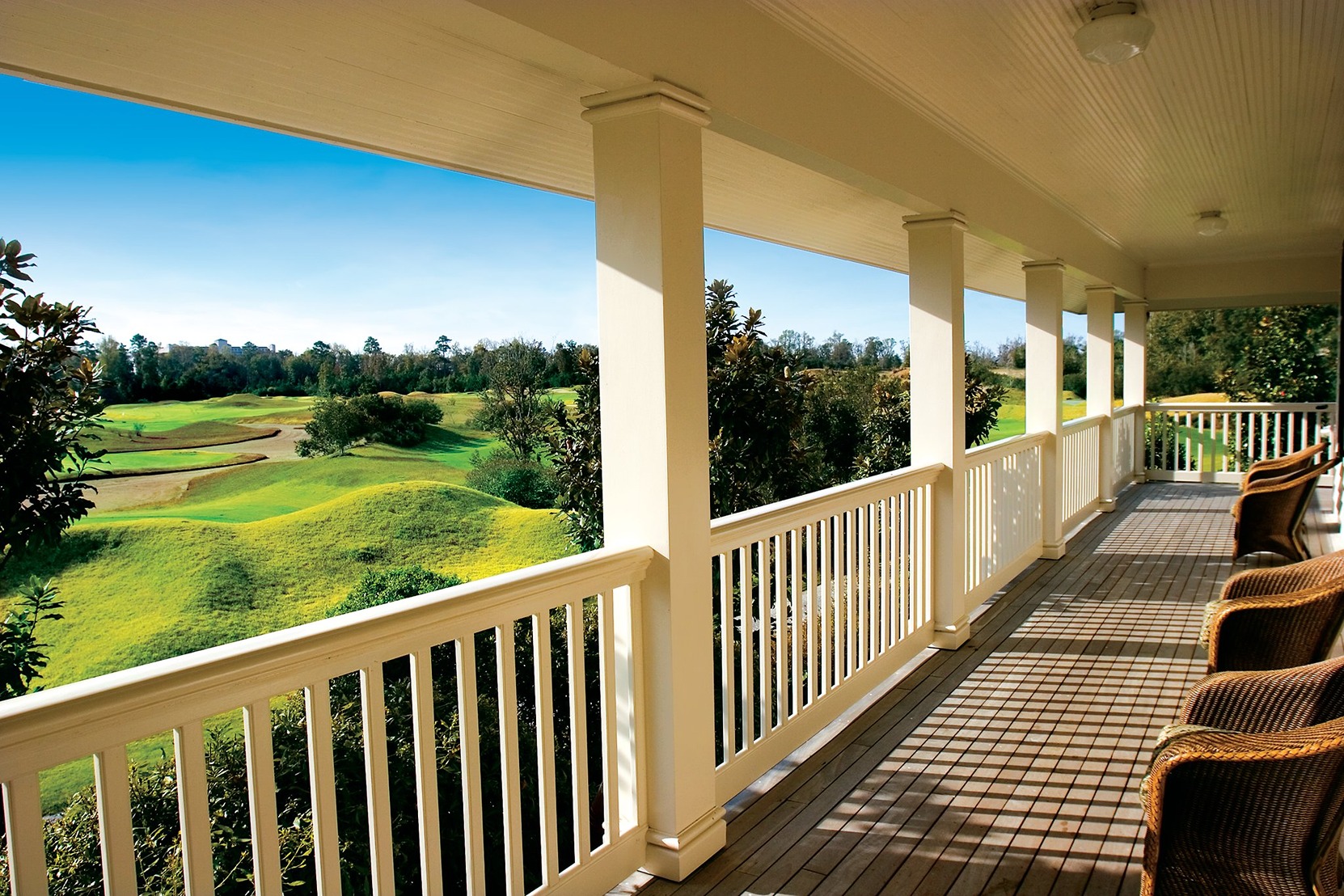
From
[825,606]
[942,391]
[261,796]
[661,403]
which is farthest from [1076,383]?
[261,796]

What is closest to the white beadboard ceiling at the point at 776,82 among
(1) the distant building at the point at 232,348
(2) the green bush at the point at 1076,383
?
(1) the distant building at the point at 232,348

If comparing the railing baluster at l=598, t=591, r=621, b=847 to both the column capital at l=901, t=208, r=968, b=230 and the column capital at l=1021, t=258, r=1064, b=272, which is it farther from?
the column capital at l=1021, t=258, r=1064, b=272

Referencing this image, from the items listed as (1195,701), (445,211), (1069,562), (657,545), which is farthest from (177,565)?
(1195,701)

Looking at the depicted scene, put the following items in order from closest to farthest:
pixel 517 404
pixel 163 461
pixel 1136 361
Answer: pixel 1136 361, pixel 163 461, pixel 517 404

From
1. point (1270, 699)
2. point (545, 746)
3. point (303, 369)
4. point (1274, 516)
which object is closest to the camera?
point (1270, 699)

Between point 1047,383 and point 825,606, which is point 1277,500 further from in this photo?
point 825,606

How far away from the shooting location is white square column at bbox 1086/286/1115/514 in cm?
880

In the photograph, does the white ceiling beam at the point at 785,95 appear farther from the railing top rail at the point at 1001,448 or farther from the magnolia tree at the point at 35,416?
the magnolia tree at the point at 35,416

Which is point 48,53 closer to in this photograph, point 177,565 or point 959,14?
point 959,14

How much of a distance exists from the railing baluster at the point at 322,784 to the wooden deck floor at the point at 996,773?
1.07 meters

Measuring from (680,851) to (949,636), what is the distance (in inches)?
102

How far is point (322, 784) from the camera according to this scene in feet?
5.65

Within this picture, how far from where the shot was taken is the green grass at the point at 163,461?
13180 mm

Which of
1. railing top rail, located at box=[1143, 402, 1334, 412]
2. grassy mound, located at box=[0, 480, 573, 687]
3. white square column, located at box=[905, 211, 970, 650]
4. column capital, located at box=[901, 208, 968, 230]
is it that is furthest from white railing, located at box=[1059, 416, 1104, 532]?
grassy mound, located at box=[0, 480, 573, 687]
